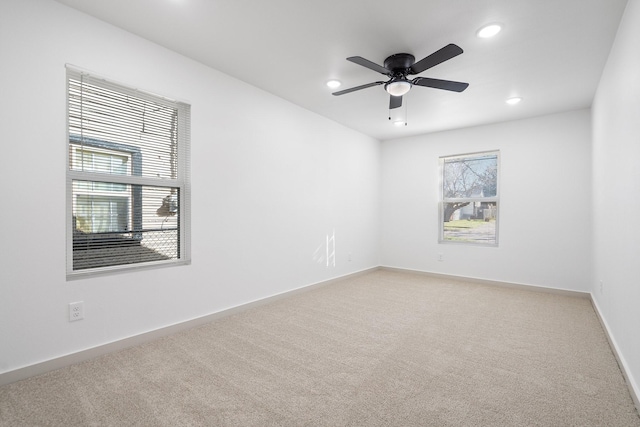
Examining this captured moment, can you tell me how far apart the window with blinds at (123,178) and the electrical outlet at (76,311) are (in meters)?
0.22

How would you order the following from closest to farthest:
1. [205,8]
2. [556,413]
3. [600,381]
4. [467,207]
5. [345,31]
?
1. [556,413]
2. [600,381]
3. [205,8]
4. [345,31]
5. [467,207]

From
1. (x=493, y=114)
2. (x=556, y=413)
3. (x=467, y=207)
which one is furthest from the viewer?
(x=467, y=207)

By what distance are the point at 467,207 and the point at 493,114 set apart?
61.4 inches

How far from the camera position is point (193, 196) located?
10.1 ft

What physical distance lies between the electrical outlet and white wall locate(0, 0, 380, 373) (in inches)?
1.4

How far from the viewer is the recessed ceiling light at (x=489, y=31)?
2419mm

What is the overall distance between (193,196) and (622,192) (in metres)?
3.54

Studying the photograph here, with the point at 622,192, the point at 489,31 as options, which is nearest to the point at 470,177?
the point at 622,192

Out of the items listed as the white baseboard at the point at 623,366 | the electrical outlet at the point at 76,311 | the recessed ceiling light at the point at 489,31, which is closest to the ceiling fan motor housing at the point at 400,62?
the recessed ceiling light at the point at 489,31

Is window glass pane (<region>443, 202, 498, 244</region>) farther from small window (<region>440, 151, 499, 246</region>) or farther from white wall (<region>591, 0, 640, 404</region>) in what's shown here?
white wall (<region>591, 0, 640, 404</region>)

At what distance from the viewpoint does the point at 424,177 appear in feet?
18.8

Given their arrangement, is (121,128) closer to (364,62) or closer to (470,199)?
(364,62)

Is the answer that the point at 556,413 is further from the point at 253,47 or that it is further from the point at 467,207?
the point at 467,207

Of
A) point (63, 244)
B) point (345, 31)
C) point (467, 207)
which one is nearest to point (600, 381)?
point (345, 31)
